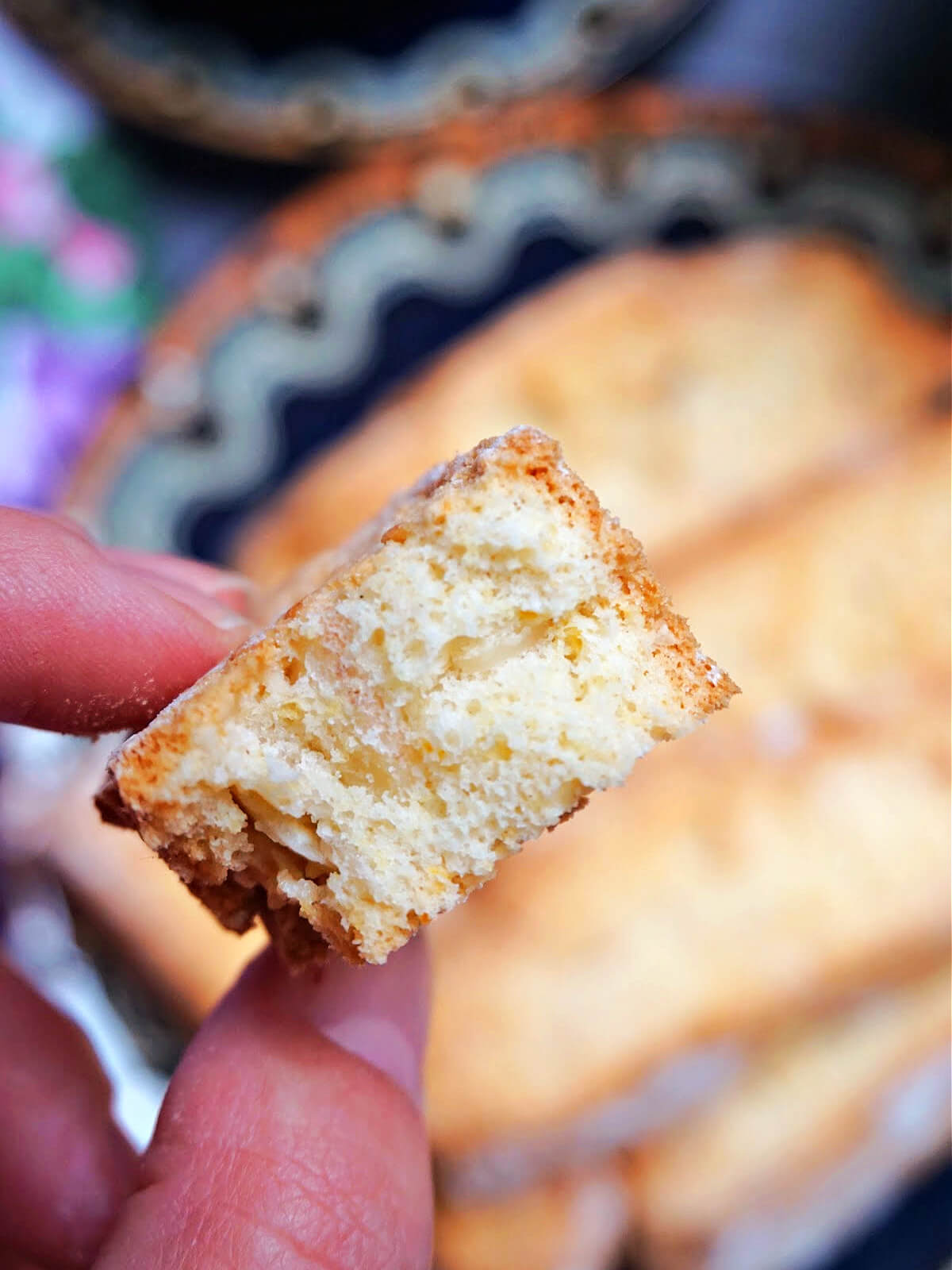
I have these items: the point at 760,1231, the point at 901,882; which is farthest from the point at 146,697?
the point at 760,1231

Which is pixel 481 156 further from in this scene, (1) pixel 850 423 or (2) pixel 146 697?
(2) pixel 146 697

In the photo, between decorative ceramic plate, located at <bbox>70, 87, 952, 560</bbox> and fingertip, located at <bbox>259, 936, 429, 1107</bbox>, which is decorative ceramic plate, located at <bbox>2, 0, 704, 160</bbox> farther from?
fingertip, located at <bbox>259, 936, 429, 1107</bbox>

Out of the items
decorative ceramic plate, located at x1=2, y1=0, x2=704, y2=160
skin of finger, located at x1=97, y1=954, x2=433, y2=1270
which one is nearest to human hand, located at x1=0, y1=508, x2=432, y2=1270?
skin of finger, located at x1=97, y1=954, x2=433, y2=1270

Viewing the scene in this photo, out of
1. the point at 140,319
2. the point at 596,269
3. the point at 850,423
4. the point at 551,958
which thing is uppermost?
the point at 140,319

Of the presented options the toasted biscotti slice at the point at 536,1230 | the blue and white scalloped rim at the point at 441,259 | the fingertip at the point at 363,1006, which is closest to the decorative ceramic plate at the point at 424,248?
the blue and white scalloped rim at the point at 441,259

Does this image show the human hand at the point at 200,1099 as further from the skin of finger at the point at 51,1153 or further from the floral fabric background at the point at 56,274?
the floral fabric background at the point at 56,274
